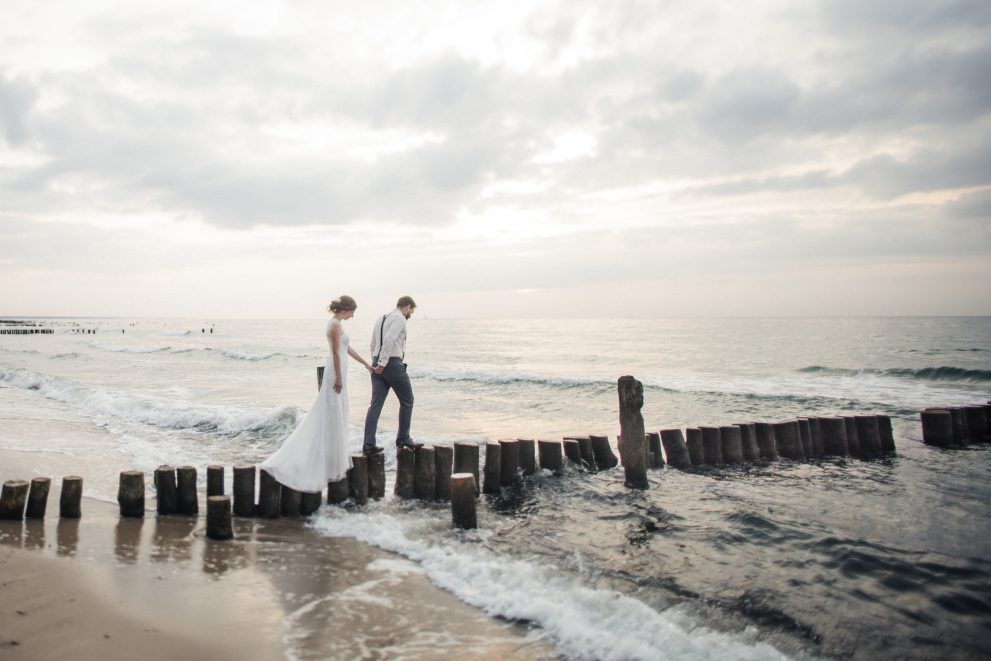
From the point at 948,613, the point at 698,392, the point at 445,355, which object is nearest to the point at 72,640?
the point at 948,613

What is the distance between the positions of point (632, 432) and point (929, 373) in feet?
102

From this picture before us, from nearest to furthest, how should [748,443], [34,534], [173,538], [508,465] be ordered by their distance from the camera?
[34,534] → [173,538] → [508,465] → [748,443]

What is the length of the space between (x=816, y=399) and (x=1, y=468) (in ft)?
78.3

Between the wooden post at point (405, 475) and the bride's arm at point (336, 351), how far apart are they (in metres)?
1.43

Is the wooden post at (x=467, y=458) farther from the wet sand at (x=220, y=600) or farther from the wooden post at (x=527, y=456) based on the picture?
the wet sand at (x=220, y=600)

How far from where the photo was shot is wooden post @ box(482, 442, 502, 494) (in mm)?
8789

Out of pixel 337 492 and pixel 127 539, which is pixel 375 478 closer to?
pixel 337 492

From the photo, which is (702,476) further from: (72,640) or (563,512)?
(72,640)

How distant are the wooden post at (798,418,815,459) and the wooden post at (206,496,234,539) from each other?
9.83 m

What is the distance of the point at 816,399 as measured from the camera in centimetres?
2209

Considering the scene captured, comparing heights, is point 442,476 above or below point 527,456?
below

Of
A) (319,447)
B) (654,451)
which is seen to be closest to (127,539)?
(319,447)

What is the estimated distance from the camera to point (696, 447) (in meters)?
10.5

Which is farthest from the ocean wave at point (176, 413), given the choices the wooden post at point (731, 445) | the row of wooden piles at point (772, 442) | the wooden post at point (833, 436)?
the wooden post at point (833, 436)
